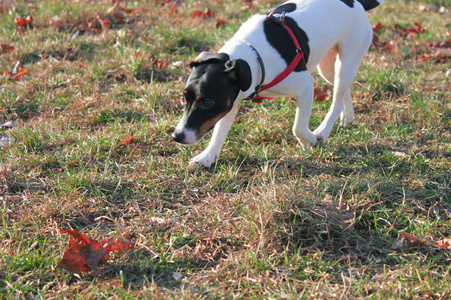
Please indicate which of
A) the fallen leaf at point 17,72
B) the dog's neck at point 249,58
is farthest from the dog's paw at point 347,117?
the fallen leaf at point 17,72

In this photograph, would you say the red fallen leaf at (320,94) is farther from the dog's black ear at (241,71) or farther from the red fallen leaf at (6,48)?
the red fallen leaf at (6,48)

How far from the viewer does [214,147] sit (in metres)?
3.50

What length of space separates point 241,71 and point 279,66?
1.59 ft

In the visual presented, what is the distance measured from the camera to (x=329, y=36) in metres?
3.61

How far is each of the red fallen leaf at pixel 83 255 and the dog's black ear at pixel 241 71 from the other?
51.4 inches

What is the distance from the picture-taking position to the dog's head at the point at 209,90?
9.50ft

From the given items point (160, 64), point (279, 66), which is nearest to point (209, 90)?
point (279, 66)

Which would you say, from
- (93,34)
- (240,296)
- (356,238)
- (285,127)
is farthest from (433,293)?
(93,34)

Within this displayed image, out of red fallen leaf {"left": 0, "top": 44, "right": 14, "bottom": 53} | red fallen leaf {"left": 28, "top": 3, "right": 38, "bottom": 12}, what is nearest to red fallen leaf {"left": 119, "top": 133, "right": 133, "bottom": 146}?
red fallen leaf {"left": 0, "top": 44, "right": 14, "bottom": 53}

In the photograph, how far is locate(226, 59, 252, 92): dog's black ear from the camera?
2.88m

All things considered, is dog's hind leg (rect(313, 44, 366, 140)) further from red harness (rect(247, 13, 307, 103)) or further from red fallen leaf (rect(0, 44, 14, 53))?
red fallen leaf (rect(0, 44, 14, 53))

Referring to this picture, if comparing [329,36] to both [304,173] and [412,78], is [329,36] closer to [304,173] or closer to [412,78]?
[304,173]

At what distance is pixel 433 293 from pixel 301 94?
174 cm

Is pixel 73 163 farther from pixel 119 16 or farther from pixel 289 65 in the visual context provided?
pixel 119 16
